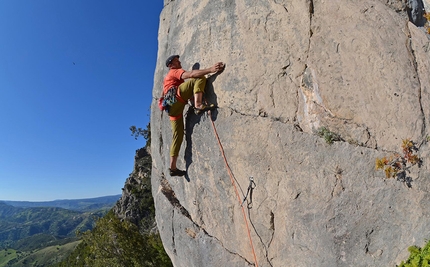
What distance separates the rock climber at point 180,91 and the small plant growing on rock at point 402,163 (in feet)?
12.2

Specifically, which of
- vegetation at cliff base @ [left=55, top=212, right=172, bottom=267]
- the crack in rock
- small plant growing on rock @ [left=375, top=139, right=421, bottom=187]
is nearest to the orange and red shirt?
the crack in rock

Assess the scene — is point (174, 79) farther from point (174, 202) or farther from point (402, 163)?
point (402, 163)

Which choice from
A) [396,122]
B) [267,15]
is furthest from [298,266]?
[267,15]

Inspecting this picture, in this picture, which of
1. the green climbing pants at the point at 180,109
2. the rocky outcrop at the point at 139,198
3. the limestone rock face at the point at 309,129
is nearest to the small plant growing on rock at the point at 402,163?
the limestone rock face at the point at 309,129

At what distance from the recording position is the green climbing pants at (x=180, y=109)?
22.9 feet

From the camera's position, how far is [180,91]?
7.23 metres

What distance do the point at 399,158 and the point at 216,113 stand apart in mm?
3786

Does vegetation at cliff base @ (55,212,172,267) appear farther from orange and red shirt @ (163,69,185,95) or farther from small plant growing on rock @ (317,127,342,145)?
small plant growing on rock @ (317,127,342,145)

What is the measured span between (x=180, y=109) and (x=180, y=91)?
0.52m

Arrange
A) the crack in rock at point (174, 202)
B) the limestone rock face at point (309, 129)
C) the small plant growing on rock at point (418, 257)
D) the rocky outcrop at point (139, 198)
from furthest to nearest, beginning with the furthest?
the rocky outcrop at point (139, 198) < the crack in rock at point (174, 202) < the limestone rock face at point (309, 129) < the small plant growing on rock at point (418, 257)

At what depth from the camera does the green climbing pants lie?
22.9 ft

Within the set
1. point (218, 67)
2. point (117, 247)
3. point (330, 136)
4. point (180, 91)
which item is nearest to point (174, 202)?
point (180, 91)

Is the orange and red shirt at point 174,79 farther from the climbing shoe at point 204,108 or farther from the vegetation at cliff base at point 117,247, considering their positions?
the vegetation at cliff base at point 117,247

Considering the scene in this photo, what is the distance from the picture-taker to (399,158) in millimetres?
5109
